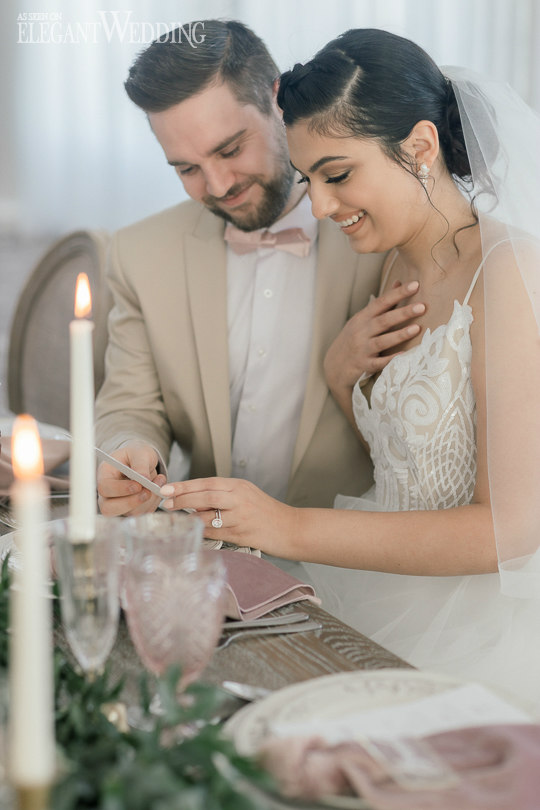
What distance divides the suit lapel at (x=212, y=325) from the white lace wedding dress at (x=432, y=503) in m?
0.35

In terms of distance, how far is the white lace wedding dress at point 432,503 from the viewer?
1293 millimetres

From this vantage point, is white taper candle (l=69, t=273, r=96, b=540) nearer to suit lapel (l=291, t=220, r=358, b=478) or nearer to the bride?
the bride

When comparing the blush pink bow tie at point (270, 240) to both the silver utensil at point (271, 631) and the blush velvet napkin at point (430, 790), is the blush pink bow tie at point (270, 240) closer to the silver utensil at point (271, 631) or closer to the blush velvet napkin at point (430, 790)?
the silver utensil at point (271, 631)

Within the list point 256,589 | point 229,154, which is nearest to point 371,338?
point 229,154

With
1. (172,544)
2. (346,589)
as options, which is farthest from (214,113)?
(172,544)

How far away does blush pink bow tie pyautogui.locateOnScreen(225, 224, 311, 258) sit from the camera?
6.30 feet

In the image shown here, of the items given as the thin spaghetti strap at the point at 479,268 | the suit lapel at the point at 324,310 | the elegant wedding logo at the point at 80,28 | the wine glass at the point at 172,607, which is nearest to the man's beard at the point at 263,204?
the suit lapel at the point at 324,310

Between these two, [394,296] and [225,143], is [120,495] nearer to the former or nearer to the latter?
[394,296]

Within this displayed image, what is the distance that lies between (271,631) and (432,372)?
2.11 feet

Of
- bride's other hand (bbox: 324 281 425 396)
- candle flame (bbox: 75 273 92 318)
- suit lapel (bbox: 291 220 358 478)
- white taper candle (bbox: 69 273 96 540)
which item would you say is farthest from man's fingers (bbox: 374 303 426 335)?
white taper candle (bbox: 69 273 96 540)

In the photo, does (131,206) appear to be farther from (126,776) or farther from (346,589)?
(126,776)

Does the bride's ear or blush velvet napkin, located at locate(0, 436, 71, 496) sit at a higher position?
the bride's ear

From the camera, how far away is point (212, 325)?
1.86 m

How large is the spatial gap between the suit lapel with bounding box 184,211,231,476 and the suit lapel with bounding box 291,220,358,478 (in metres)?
0.17
